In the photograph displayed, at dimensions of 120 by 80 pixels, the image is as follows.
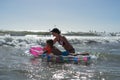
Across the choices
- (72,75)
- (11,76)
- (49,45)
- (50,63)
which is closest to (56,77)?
(72,75)

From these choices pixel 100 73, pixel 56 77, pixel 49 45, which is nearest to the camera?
pixel 56 77

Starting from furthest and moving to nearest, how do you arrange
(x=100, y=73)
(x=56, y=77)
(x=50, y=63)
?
(x=50, y=63) → (x=100, y=73) → (x=56, y=77)

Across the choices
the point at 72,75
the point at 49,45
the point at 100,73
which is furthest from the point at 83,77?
the point at 49,45

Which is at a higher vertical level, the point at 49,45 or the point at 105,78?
the point at 49,45

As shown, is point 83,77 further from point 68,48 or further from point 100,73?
point 68,48

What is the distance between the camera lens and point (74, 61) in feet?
54.1

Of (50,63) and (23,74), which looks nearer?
(23,74)

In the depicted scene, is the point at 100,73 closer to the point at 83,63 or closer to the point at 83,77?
the point at 83,77

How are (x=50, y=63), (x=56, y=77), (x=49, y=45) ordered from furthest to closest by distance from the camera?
(x=49, y=45), (x=50, y=63), (x=56, y=77)

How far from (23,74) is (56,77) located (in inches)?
58.2

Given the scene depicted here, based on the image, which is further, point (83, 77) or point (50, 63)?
point (50, 63)

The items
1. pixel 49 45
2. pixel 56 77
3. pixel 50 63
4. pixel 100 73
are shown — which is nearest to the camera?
pixel 56 77

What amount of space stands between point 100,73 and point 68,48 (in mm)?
5331

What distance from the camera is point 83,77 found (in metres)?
11.7
